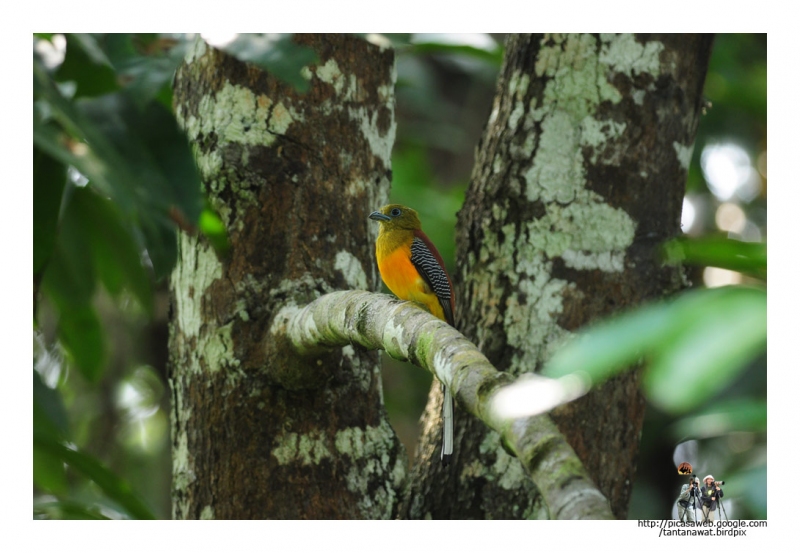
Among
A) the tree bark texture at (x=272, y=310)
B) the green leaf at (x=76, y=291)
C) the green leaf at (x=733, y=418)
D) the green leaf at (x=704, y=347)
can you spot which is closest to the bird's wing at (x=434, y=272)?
the tree bark texture at (x=272, y=310)

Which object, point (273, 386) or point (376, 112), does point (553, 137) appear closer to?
point (376, 112)

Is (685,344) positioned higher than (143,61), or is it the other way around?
(143,61)

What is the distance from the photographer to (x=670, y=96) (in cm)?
316

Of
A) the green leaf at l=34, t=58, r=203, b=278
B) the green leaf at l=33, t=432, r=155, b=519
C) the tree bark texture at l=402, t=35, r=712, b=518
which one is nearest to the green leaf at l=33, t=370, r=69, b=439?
the green leaf at l=33, t=432, r=155, b=519

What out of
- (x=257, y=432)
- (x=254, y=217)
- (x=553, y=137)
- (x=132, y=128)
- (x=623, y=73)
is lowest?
(x=257, y=432)

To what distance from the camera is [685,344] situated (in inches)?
30.3

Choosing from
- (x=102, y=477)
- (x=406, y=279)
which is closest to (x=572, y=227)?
(x=406, y=279)

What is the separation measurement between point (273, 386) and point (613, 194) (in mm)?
1466

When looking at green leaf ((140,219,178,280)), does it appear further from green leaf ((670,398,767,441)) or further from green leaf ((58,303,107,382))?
green leaf ((58,303,107,382))

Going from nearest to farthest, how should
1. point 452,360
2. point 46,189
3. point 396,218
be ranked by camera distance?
point 452,360 < point 46,189 < point 396,218

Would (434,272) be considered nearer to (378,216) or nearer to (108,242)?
(378,216)

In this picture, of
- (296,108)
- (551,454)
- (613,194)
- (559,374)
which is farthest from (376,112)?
(559,374)

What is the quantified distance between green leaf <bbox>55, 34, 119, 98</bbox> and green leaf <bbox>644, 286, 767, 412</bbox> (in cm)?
165

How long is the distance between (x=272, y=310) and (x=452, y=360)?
50.6 inches
